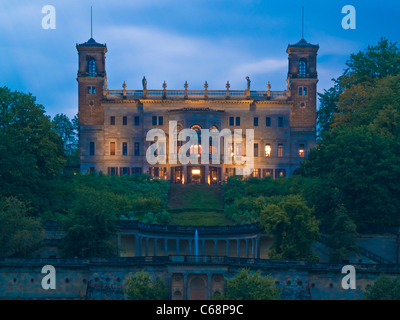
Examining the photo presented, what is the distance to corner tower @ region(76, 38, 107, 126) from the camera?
97.7 meters

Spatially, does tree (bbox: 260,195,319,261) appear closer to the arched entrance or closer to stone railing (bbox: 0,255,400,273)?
stone railing (bbox: 0,255,400,273)

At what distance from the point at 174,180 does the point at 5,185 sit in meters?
29.2

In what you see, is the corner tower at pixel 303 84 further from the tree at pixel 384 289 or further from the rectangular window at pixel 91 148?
the tree at pixel 384 289

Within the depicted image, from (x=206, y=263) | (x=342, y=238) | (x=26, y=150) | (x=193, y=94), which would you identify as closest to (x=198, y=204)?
(x=26, y=150)

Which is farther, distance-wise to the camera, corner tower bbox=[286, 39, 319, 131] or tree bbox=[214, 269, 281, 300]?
corner tower bbox=[286, 39, 319, 131]

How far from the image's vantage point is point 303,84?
97.8m

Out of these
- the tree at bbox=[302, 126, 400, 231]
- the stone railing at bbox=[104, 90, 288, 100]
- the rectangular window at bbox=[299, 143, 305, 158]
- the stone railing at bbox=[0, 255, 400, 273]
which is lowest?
the stone railing at bbox=[0, 255, 400, 273]

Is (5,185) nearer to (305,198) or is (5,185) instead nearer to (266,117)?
(305,198)

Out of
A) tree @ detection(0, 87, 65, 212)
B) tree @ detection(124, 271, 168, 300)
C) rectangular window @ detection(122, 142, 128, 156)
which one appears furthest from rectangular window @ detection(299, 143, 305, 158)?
tree @ detection(124, 271, 168, 300)

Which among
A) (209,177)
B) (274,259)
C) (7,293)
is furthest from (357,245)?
(209,177)

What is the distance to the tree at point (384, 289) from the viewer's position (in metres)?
49.7

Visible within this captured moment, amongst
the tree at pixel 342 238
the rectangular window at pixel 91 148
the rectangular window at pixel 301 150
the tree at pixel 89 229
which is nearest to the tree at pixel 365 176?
the tree at pixel 342 238

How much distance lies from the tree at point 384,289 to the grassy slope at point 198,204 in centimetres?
2186

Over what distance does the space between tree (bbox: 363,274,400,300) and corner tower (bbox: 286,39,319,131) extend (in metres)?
48.2
